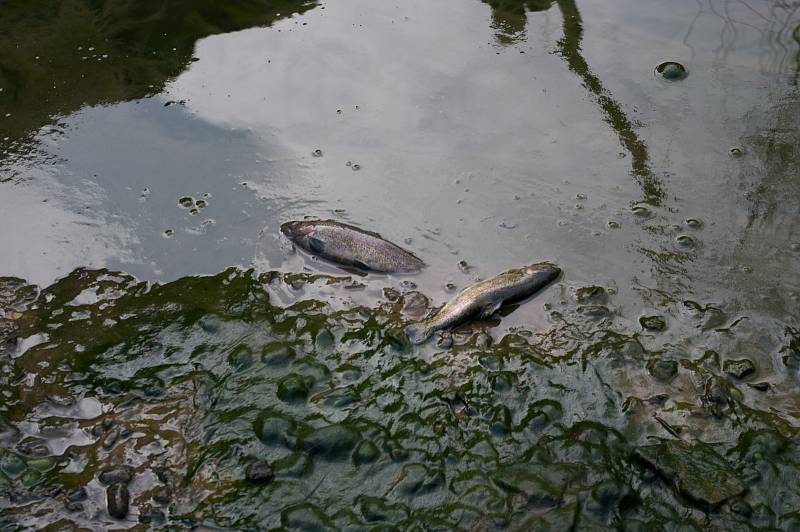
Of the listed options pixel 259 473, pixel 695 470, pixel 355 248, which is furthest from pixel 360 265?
pixel 695 470

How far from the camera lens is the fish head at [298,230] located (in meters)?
4.35

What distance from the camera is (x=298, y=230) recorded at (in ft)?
14.4

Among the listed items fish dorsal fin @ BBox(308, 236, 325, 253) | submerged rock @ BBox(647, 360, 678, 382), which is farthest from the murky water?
fish dorsal fin @ BBox(308, 236, 325, 253)

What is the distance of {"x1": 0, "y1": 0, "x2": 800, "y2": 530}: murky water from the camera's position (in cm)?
320

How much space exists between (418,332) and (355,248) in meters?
0.72

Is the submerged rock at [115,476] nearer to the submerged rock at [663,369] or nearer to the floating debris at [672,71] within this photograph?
the submerged rock at [663,369]

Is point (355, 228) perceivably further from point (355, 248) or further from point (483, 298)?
point (483, 298)

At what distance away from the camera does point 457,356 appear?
3746mm

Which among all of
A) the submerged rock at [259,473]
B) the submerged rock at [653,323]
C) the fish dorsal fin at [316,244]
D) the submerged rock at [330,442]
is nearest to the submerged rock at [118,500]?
the submerged rock at [259,473]

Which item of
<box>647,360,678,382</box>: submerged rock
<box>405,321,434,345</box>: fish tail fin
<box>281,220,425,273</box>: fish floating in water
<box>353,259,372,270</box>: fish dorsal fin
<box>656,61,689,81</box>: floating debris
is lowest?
<box>647,360,678,382</box>: submerged rock

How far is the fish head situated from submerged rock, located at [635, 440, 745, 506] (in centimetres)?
226

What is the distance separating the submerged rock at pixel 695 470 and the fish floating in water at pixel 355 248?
1.70 metres

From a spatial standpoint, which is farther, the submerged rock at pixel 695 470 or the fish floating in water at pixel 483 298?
→ the fish floating in water at pixel 483 298

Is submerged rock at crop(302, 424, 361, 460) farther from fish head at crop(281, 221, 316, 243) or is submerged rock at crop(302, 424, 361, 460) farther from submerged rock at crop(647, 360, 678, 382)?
submerged rock at crop(647, 360, 678, 382)
